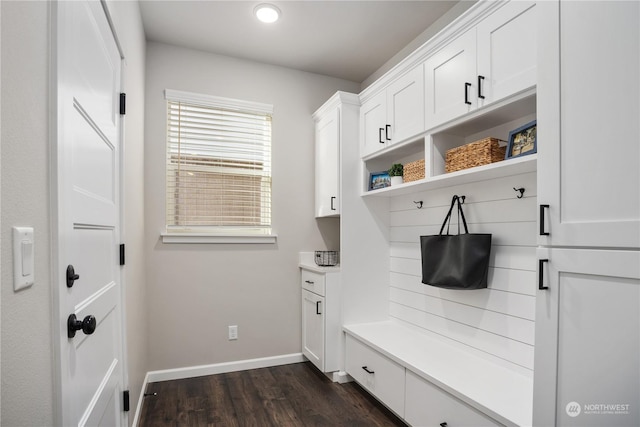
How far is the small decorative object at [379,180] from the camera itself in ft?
9.02

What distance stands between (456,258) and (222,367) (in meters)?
2.17

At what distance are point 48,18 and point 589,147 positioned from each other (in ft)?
4.98

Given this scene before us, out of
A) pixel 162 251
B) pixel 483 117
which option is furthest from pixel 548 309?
pixel 162 251

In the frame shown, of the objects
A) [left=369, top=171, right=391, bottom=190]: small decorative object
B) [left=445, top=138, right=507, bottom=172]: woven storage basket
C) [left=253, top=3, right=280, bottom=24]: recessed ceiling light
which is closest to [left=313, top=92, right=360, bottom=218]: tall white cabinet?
[left=369, top=171, right=391, bottom=190]: small decorative object

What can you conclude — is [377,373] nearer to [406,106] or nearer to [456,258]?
[456,258]

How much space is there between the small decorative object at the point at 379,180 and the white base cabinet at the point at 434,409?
1356 mm

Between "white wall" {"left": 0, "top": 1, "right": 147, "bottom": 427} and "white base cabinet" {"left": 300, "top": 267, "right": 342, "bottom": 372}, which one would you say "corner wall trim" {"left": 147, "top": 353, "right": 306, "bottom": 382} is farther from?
"white wall" {"left": 0, "top": 1, "right": 147, "bottom": 427}

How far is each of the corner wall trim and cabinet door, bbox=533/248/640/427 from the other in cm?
234

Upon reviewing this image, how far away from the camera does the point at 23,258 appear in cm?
67

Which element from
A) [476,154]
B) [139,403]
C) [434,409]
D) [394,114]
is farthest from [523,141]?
[139,403]

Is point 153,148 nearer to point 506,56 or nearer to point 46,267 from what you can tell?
point 46,267

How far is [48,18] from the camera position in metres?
0.81

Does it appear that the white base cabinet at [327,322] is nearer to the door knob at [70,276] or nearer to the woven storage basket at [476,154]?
the woven storage basket at [476,154]

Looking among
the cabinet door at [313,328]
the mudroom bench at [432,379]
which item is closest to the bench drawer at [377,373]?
the mudroom bench at [432,379]
